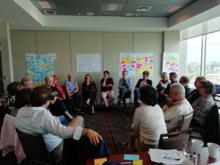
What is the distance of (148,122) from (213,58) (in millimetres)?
4201

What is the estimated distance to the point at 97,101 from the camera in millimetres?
6234

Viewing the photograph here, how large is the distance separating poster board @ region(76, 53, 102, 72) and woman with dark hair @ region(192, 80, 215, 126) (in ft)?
13.2

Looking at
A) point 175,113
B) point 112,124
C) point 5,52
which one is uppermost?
point 5,52

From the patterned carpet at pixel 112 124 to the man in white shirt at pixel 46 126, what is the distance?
1512mm

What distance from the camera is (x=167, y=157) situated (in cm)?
136

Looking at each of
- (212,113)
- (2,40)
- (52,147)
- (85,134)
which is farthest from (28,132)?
(2,40)

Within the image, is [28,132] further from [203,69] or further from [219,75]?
[203,69]

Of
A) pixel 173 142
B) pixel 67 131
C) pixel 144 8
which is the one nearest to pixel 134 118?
pixel 173 142

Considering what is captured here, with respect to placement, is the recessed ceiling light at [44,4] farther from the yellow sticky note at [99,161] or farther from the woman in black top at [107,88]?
the yellow sticky note at [99,161]

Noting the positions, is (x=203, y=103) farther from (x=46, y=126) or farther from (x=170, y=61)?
(x=170, y=61)

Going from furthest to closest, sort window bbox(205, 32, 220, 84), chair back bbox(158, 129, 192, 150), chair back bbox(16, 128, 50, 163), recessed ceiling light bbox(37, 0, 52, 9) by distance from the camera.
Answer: window bbox(205, 32, 220, 84) < recessed ceiling light bbox(37, 0, 52, 9) < chair back bbox(158, 129, 192, 150) < chair back bbox(16, 128, 50, 163)

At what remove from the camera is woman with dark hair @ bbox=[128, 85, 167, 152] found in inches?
74.0

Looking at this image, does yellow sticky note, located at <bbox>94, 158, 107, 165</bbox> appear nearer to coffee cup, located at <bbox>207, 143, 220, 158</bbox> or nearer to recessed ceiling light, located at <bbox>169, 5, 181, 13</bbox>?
coffee cup, located at <bbox>207, 143, 220, 158</bbox>

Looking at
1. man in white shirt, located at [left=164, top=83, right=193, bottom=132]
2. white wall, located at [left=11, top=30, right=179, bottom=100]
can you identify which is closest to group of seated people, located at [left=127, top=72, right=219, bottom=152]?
man in white shirt, located at [left=164, top=83, right=193, bottom=132]
